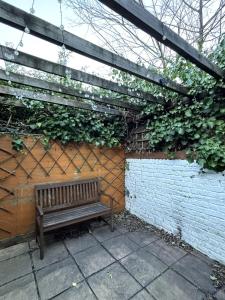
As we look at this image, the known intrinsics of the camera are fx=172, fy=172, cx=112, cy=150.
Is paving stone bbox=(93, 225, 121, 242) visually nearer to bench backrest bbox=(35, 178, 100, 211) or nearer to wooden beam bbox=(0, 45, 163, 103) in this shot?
bench backrest bbox=(35, 178, 100, 211)

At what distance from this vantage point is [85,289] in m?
A: 1.98

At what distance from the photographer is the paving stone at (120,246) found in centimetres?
263

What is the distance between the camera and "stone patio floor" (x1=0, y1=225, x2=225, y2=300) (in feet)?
6.35

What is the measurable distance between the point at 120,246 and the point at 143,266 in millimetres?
551

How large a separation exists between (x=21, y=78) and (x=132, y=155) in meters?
2.67

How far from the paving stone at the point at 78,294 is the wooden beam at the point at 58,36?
2525mm

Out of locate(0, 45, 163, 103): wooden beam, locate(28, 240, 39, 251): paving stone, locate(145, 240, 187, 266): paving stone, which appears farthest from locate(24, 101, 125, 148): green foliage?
locate(145, 240, 187, 266): paving stone

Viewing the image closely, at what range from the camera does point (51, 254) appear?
2613mm

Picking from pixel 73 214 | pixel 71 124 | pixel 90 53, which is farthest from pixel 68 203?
pixel 90 53

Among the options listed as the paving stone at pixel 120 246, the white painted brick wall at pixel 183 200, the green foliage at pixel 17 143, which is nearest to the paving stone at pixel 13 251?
the paving stone at pixel 120 246

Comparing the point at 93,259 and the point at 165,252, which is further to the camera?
the point at 165,252

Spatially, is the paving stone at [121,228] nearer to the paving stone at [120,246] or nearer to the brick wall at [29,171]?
the paving stone at [120,246]

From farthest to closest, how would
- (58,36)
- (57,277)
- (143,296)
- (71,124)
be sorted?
(71,124), (57,277), (143,296), (58,36)

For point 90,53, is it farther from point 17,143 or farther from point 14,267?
point 14,267
